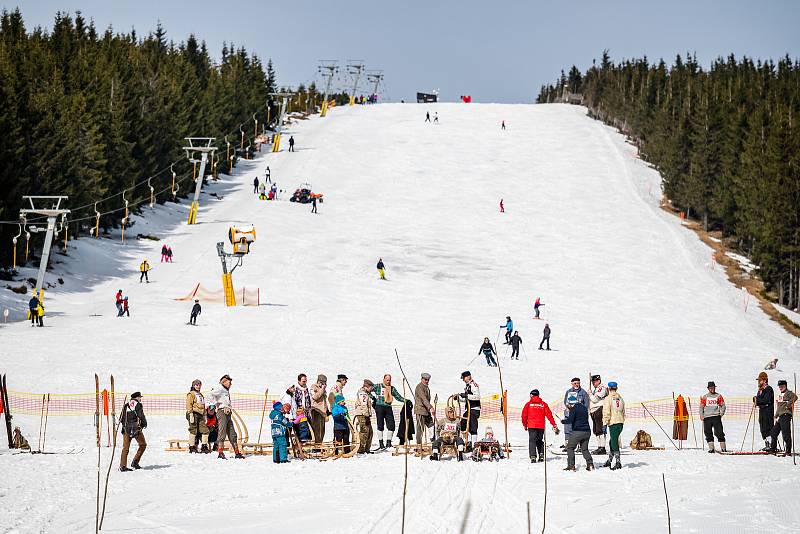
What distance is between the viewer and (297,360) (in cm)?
3020

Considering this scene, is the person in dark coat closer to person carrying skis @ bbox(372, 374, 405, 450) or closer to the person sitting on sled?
person carrying skis @ bbox(372, 374, 405, 450)

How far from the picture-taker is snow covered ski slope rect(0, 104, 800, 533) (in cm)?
1305

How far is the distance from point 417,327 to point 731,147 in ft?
138

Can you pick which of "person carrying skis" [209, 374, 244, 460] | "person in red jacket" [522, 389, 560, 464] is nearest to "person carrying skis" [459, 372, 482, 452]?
"person in red jacket" [522, 389, 560, 464]

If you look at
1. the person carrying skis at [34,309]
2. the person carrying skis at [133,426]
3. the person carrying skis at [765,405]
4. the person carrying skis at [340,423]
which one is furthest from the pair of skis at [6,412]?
the person carrying skis at [34,309]

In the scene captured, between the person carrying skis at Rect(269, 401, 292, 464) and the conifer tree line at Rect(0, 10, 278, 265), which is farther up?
the conifer tree line at Rect(0, 10, 278, 265)

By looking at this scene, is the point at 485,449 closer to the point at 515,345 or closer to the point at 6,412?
the point at 6,412

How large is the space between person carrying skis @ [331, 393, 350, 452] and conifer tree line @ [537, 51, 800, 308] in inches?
1645

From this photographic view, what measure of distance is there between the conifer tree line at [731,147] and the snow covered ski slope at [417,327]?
3198mm

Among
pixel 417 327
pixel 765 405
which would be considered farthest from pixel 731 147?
pixel 765 405

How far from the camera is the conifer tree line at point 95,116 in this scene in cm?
4691

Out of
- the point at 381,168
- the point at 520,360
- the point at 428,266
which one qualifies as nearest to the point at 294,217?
the point at 428,266

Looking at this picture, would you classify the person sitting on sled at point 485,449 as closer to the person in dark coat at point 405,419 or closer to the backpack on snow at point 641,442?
the person in dark coat at point 405,419

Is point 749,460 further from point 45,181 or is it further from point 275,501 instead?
point 45,181
